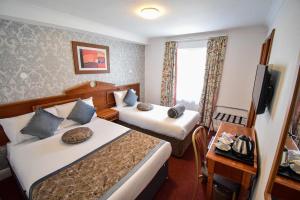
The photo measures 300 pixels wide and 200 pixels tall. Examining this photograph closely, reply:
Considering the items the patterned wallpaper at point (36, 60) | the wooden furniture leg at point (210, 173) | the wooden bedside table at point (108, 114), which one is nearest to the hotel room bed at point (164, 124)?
the wooden bedside table at point (108, 114)

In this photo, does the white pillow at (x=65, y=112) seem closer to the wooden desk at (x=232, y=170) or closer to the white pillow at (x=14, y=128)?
the white pillow at (x=14, y=128)

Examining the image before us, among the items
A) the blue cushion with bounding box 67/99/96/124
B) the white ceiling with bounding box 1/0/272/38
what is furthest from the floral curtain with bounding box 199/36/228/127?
the blue cushion with bounding box 67/99/96/124

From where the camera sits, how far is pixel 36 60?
2.31m

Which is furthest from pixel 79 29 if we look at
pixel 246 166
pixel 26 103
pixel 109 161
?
pixel 246 166

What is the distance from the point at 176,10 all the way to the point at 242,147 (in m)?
2.07

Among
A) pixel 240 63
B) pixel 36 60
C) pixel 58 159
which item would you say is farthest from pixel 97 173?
pixel 240 63

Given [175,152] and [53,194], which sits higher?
[53,194]

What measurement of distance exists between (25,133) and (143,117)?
1.89 meters

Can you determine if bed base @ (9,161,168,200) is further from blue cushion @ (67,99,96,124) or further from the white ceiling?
the white ceiling

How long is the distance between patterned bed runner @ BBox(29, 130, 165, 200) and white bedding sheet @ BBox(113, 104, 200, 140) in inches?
24.6

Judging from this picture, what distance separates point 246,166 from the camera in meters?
1.35

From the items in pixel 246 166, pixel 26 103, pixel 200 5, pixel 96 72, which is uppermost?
pixel 200 5

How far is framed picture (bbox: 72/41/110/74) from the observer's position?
9.41 feet

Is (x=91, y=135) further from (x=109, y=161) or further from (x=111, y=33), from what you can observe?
(x=111, y=33)
